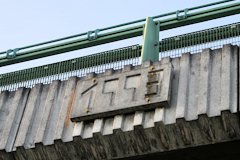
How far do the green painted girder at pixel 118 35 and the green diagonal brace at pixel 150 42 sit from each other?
0.82 feet

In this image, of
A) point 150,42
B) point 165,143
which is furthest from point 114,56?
point 165,143

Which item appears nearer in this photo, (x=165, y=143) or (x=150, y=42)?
(x=165, y=143)

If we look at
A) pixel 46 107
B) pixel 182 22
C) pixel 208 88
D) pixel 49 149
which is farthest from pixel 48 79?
pixel 208 88

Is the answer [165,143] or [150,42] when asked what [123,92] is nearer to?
[165,143]

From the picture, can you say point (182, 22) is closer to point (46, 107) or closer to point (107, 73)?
point (107, 73)

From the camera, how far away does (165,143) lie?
13.3 metres

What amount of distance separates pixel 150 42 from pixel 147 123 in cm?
341

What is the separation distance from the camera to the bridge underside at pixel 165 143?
1273 centimetres

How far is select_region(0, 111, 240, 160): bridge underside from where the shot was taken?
12.7 meters

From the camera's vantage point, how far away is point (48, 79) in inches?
663

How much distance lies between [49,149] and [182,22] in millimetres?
5299

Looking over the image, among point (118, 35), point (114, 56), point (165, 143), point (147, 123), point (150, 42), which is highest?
point (118, 35)

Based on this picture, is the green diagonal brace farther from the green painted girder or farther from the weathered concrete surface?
the weathered concrete surface

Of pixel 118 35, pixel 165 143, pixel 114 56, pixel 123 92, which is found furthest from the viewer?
pixel 118 35
